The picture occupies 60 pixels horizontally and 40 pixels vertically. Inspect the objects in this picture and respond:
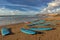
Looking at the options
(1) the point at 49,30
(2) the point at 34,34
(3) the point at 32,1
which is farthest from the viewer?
(3) the point at 32,1

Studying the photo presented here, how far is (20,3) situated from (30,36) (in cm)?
561

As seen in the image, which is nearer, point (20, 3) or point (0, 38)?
point (0, 38)

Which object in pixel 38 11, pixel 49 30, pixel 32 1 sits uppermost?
pixel 32 1

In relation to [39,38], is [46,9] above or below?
Result: above

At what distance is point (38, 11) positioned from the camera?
50.2ft

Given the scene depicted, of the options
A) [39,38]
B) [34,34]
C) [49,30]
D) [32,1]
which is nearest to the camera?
[39,38]

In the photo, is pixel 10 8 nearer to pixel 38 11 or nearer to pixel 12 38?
pixel 38 11

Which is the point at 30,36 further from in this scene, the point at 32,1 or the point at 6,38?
the point at 32,1

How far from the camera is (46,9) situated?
1529cm

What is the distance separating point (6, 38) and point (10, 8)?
6.08 metres

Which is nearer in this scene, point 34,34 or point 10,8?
point 34,34

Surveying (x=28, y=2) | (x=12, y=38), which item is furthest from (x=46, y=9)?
(x=12, y=38)

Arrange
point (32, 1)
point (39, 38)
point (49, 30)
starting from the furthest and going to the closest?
1. point (32, 1)
2. point (49, 30)
3. point (39, 38)

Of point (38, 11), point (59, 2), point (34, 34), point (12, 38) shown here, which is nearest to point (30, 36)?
point (34, 34)
